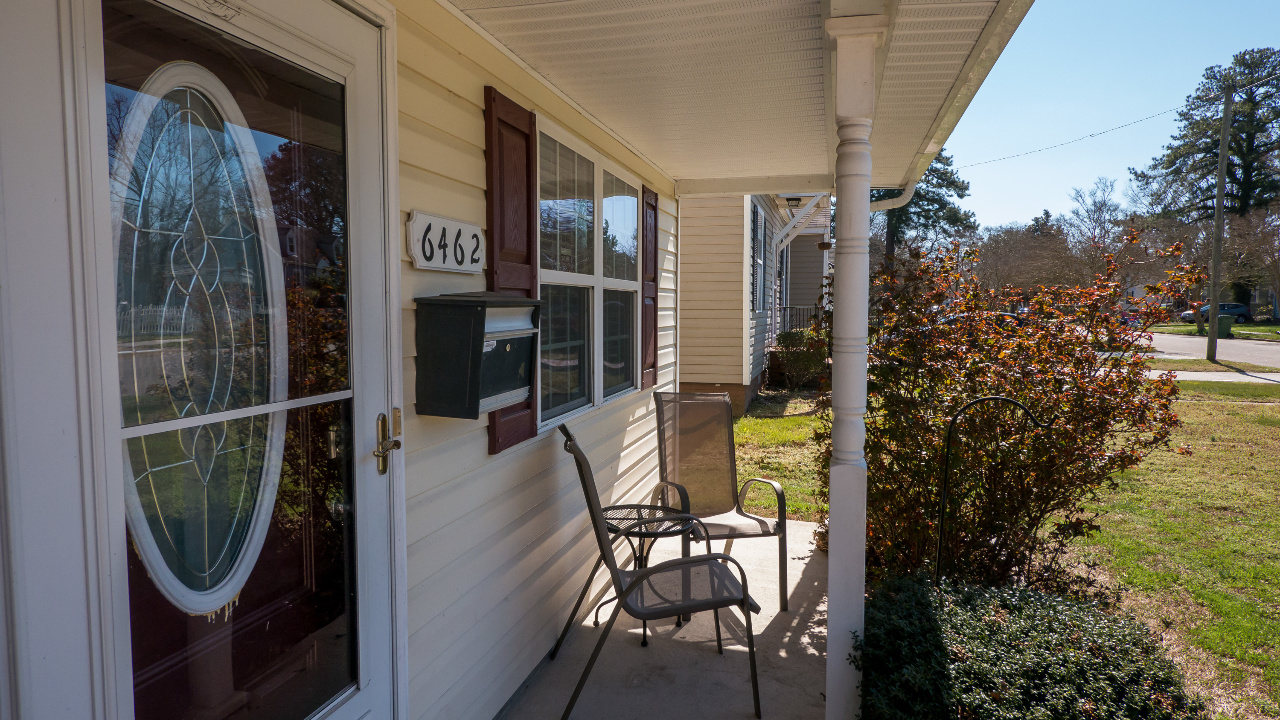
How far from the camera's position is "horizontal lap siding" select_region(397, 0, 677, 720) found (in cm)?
213

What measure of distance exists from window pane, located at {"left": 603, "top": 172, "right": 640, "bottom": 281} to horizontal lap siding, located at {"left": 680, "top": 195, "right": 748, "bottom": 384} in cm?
425

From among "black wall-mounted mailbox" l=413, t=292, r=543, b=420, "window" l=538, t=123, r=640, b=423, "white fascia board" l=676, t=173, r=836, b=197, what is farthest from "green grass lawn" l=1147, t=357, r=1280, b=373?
"black wall-mounted mailbox" l=413, t=292, r=543, b=420

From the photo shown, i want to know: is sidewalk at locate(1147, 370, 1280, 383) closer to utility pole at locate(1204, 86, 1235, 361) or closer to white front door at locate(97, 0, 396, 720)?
utility pole at locate(1204, 86, 1235, 361)

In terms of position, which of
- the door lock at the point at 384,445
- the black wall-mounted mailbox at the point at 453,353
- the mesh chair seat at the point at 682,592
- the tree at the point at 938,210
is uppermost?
the tree at the point at 938,210

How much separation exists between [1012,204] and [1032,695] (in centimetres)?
4244

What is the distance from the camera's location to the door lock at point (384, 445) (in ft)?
6.46

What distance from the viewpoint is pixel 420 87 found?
7.07 ft

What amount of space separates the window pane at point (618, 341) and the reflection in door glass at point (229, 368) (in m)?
2.31

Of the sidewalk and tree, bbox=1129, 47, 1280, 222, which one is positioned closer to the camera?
the sidewalk

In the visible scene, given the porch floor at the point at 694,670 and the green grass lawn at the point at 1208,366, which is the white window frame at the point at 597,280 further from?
the green grass lawn at the point at 1208,366

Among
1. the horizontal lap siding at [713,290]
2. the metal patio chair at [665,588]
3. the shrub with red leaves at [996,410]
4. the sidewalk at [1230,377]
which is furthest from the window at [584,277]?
the sidewalk at [1230,377]

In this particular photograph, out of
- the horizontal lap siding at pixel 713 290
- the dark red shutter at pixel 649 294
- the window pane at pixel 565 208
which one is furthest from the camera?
the horizontal lap siding at pixel 713 290

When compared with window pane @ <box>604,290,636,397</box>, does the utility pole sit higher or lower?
higher

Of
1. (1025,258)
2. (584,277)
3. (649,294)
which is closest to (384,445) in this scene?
(584,277)
